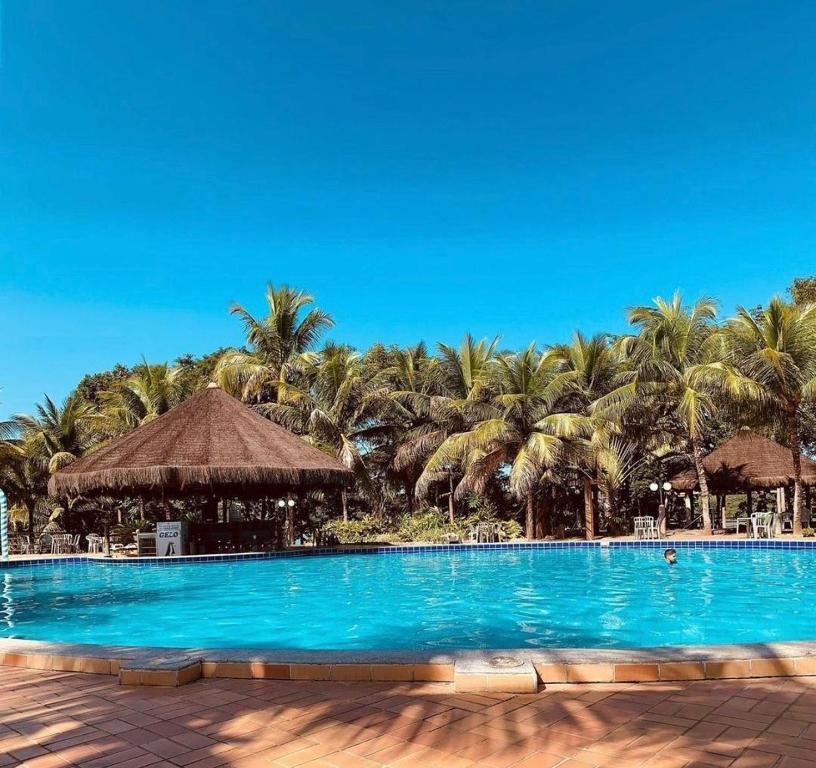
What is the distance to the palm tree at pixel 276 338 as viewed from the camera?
73.3 ft

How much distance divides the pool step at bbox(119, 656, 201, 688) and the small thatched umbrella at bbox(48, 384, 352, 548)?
1162 cm

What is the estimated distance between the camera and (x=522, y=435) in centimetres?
1795

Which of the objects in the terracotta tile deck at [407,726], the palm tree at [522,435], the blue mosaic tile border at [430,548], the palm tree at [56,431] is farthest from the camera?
the palm tree at [56,431]

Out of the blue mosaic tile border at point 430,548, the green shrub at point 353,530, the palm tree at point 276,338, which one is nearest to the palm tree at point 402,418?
the green shrub at point 353,530

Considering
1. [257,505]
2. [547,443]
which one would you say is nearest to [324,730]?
[547,443]

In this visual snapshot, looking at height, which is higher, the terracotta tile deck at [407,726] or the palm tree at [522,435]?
the palm tree at [522,435]

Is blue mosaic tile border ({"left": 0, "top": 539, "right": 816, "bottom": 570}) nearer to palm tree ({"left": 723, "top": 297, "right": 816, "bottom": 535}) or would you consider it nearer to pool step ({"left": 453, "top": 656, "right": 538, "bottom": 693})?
palm tree ({"left": 723, "top": 297, "right": 816, "bottom": 535})

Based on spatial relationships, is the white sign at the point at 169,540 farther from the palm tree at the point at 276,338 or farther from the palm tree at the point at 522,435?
the palm tree at the point at 276,338

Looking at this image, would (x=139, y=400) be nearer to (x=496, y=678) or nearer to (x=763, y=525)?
(x=763, y=525)

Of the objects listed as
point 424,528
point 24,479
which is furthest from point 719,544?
point 24,479

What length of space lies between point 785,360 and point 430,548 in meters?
9.57

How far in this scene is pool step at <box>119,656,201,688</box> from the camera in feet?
13.3

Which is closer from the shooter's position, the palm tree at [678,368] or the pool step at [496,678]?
the pool step at [496,678]

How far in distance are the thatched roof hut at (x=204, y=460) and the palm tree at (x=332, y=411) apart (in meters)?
2.22
